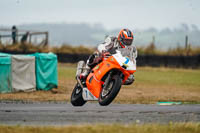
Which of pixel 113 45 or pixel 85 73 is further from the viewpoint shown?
pixel 85 73

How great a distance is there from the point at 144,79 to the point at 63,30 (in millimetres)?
142137

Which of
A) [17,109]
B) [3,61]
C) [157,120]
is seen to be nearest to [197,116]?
[157,120]

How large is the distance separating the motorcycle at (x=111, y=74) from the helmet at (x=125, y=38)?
12cm

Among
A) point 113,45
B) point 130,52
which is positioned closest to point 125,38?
point 130,52

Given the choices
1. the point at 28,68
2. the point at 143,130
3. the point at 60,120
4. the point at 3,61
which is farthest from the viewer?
the point at 28,68

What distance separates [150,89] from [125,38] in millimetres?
12656

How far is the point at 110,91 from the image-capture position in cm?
962

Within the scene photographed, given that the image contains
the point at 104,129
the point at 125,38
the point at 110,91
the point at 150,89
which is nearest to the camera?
the point at 104,129

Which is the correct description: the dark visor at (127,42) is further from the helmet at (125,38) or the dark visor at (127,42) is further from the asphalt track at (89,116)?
the asphalt track at (89,116)

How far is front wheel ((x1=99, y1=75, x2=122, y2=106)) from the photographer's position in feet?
30.9

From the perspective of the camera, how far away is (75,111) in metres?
11.1

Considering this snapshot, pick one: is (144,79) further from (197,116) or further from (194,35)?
(194,35)

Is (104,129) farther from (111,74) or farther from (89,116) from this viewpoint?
(89,116)

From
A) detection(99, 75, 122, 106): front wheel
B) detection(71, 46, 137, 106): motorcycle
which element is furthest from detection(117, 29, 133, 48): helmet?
detection(99, 75, 122, 106): front wheel
